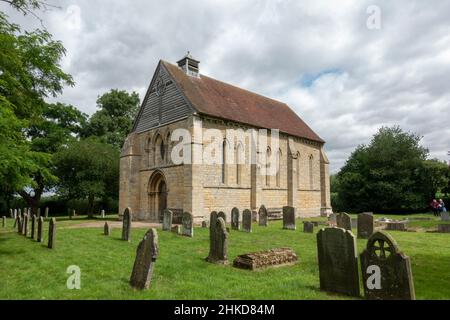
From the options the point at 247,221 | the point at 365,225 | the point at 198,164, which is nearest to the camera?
the point at 365,225

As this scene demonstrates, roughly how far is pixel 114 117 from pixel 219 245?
36287mm

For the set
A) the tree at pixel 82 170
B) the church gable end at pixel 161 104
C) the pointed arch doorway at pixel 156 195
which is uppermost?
the church gable end at pixel 161 104

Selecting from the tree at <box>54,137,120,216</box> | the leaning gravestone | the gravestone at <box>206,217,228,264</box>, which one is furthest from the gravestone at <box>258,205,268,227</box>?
the tree at <box>54,137,120,216</box>

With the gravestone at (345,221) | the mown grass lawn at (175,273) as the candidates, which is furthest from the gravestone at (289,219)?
the mown grass lawn at (175,273)

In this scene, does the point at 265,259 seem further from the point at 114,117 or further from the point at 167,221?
the point at 114,117

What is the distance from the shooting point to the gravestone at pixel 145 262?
6.05 meters

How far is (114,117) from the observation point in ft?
135

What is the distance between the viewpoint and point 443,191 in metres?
34.2

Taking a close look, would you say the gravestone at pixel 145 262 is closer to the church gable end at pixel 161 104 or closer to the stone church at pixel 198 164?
the stone church at pixel 198 164

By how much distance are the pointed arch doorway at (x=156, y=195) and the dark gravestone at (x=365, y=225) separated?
12756 mm

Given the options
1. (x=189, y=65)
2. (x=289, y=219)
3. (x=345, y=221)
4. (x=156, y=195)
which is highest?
(x=189, y=65)

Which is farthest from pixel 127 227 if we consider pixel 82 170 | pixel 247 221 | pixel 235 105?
pixel 82 170

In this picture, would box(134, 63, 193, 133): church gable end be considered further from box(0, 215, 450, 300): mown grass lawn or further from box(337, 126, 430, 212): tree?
box(337, 126, 430, 212): tree
